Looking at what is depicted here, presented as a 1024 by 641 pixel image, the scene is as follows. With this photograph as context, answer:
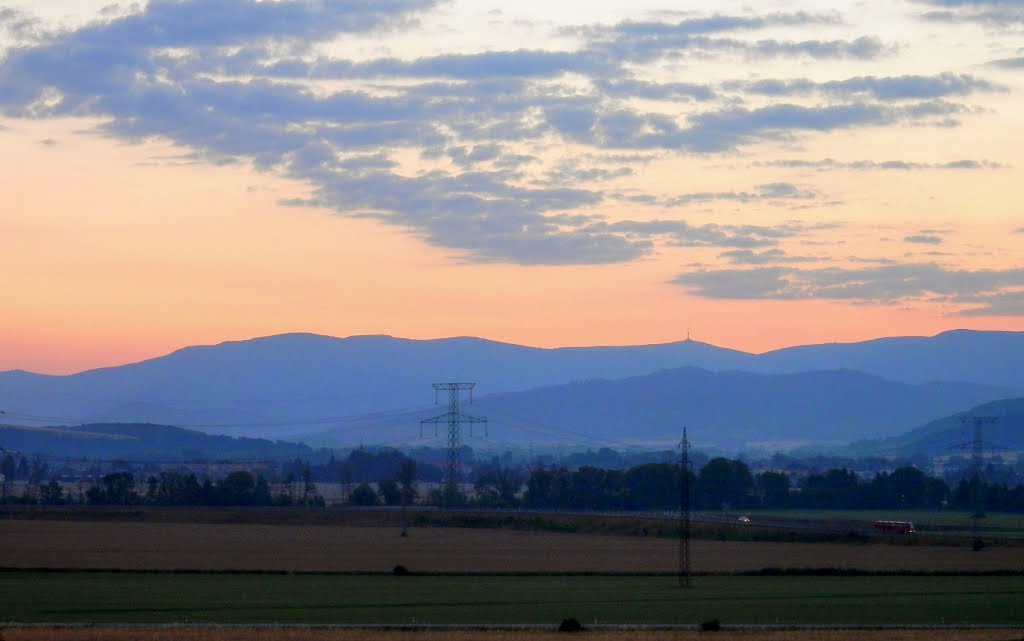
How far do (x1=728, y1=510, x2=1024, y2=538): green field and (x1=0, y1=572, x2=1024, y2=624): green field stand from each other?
113ft

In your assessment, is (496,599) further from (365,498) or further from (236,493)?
(365,498)

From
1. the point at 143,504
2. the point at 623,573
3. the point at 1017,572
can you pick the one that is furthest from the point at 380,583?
the point at 143,504

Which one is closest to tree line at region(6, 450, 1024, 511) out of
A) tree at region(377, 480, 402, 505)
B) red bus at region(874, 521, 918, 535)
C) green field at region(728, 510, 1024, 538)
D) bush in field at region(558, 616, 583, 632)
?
tree at region(377, 480, 402, 505)

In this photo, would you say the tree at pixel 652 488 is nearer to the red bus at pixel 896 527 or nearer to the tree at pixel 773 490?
the tree at pixel 773 490

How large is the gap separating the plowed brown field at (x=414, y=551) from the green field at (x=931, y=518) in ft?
48.2

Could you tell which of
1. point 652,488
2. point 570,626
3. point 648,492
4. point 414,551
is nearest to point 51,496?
point 648,492

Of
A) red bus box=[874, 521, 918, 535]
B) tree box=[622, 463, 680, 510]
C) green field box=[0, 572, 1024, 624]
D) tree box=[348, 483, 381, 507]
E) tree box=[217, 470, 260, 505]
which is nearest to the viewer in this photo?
green field box=[0, 572, 1024, 624]

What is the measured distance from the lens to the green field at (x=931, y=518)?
97562 millimetres

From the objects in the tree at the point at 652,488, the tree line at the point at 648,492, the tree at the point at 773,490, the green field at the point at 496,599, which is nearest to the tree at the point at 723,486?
the tree line at the point at 648,492

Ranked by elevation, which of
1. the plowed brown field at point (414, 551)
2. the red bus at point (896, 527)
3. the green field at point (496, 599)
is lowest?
the green field at point (496, 599)

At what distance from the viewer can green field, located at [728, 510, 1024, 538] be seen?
97.6 m

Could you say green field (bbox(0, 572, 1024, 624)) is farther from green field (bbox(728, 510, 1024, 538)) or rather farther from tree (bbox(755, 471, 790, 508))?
tree (bbox(755, 471, 790, 508))

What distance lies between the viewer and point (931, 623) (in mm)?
44875

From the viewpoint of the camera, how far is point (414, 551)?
7825cm
